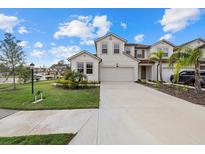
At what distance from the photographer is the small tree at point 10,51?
12721 millimetres

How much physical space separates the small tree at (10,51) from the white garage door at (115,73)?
10471mm

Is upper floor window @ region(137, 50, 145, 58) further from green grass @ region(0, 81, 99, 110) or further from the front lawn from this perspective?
green grass @ region(0, 81, 99, 110)

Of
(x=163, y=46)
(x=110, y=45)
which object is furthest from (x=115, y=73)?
(x=163, y=46)

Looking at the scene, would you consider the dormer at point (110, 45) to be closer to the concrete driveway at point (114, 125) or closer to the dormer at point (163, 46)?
the dormer at point (163, 46)

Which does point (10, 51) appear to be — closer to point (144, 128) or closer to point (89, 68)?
point (89, 68)

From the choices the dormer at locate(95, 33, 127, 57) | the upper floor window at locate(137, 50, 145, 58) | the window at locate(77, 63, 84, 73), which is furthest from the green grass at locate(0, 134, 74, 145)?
the upper floor window at locate(137, 50, 145, 58)

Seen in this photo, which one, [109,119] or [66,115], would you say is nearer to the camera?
[109,119]

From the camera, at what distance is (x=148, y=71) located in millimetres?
22969

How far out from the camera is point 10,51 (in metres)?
12.9

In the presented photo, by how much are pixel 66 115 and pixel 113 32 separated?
53.6 ft
